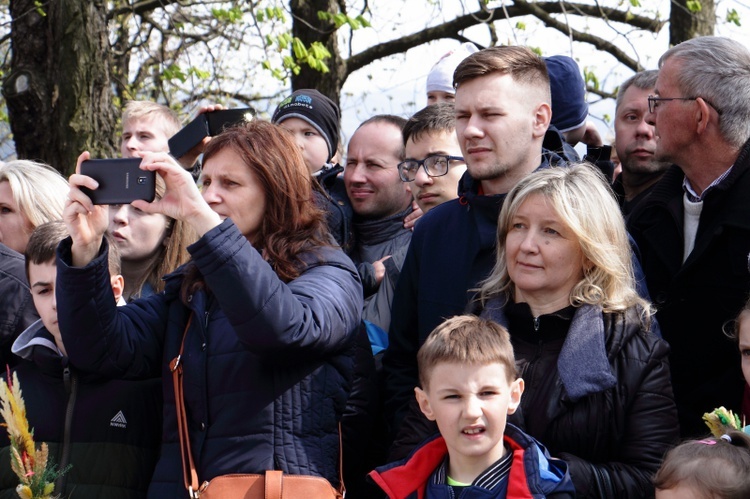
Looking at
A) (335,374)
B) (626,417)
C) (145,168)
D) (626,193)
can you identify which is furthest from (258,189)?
(626,193)

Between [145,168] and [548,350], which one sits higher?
[145,168]

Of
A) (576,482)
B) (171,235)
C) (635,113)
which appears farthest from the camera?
(635,113)

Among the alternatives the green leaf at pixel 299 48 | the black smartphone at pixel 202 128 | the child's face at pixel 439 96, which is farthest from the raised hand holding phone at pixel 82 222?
the green leaf at pixel 299 48

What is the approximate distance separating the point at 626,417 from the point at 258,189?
1404 millimetres

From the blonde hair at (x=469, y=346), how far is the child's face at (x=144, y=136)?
9.26ft

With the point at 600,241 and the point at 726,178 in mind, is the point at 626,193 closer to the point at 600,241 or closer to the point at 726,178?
the point at 726,178

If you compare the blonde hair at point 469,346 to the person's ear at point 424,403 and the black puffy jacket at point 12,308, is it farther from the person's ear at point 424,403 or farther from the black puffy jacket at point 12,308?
the black puffy jacket at point 12,308

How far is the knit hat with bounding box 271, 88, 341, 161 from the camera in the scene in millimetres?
5031

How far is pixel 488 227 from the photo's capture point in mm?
3684

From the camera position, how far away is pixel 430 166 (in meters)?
4.38

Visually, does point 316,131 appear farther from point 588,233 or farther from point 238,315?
point 238,315

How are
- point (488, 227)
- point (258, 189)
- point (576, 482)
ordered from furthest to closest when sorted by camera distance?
point (488, 227), point (258, 189), point (576, 482)

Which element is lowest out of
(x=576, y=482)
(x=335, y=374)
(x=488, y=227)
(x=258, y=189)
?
(x=576, y=482)

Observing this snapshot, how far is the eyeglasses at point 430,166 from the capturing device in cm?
438
